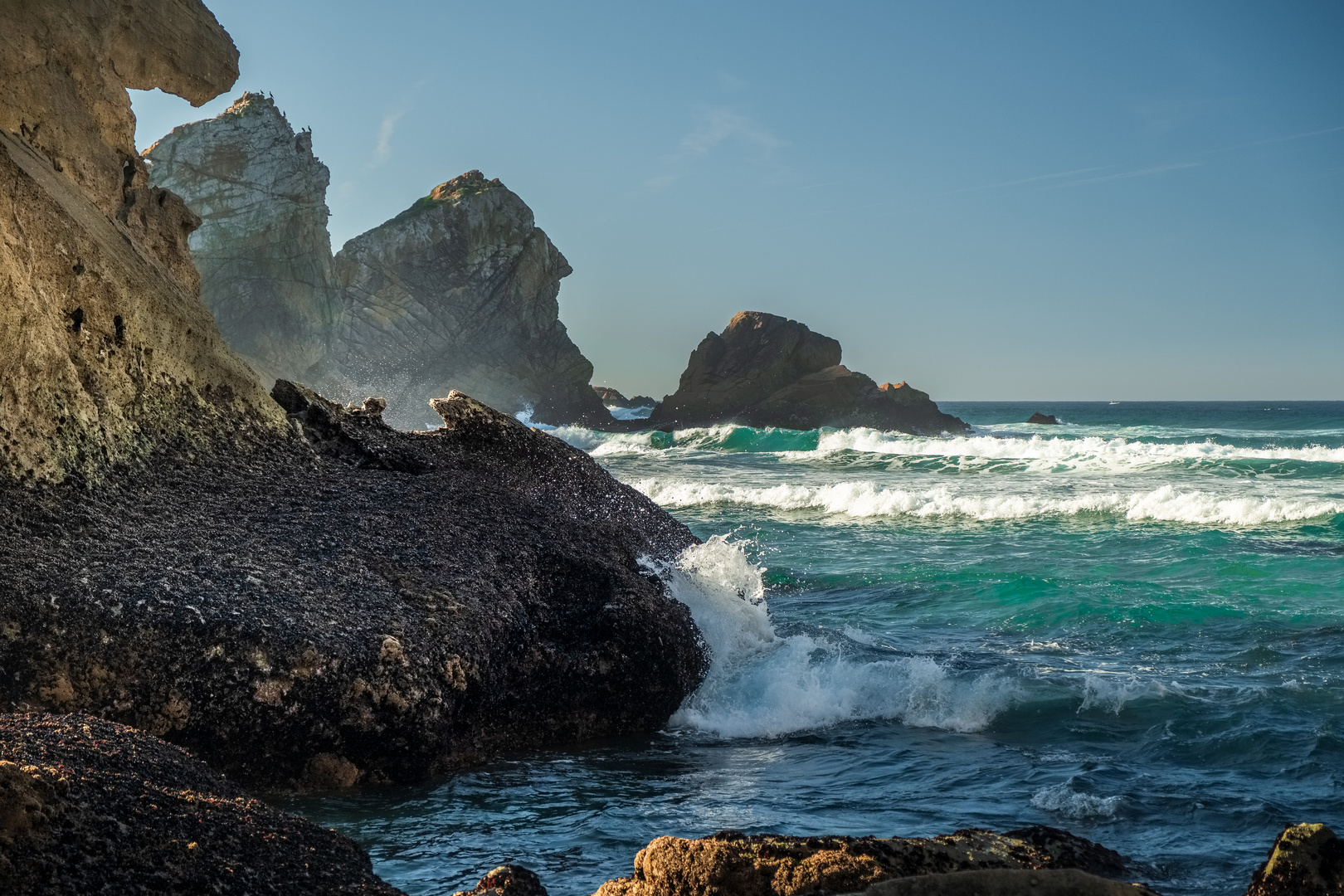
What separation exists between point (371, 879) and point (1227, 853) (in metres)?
3.86

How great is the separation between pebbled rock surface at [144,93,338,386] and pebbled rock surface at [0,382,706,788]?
52.4 metres

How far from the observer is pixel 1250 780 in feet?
20.1

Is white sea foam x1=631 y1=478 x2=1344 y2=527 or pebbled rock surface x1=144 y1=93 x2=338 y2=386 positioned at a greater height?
pebbled rock surface x1=144 y1=93 x2=338 y2=386

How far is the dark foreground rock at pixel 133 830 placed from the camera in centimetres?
319

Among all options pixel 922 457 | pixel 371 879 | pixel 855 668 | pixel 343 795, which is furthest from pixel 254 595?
pixel 922 457

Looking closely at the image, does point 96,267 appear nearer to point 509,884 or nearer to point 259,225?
point 509,884

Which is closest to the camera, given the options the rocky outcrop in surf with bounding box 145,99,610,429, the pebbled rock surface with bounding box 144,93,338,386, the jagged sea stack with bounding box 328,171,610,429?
the pebbled rock surface with bounding box 144,93,338,386

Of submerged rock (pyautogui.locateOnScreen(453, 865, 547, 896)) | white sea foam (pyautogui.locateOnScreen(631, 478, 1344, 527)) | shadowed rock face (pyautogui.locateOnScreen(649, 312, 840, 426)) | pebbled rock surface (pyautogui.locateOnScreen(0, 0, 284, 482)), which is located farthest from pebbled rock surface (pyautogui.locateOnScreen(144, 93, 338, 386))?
submerged rock (pyautogui.locateOnScreen(453, 865, 547, 896))

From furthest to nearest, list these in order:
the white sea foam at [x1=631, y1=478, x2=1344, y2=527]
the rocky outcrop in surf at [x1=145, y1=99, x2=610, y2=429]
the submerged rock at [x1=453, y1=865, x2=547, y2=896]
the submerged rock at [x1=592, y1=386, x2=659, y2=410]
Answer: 1. the submerged rock at [x1=592, y1=386, x2=659, y2=410]
2. the rocky outcrop in surf at [x1=145, y1=99, x2=610, y2=429]
3. the white sea foam at [x1=631, y1=478, x2=1344, y2=527]
4. the submerged rock at [x1=453, y1=865, x2=547, y2=896]

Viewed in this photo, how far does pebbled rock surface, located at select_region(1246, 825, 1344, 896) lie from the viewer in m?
3.49

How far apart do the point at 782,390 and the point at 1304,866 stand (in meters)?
59.6

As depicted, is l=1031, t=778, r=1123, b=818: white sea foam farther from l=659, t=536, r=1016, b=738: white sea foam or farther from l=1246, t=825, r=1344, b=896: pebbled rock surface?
l=1246, t=825, r=1344, b=896: pebbled rock surface

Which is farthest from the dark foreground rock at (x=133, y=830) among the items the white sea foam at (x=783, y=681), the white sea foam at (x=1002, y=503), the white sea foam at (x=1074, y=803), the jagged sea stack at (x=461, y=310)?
the jagged sea stack at (x=461, y=310)

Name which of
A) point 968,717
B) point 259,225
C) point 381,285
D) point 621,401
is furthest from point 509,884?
point 621,401
